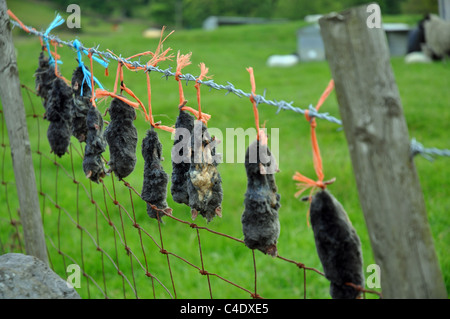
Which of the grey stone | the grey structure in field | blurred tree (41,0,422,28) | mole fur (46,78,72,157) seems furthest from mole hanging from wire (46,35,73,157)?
blurred tree (41,0,422,28)

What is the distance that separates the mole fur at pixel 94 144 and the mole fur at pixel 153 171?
245mm

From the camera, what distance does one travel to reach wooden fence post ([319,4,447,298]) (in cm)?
111

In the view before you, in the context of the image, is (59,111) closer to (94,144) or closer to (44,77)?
(44,77)

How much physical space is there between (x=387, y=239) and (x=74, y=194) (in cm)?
496

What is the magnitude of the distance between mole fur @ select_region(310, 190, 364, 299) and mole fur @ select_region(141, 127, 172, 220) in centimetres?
68

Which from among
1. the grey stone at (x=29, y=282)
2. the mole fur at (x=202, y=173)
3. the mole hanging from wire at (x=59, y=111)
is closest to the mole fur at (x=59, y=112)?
the mole hanging from wire at (x=59, y=111)

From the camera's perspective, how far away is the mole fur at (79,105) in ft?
6.86

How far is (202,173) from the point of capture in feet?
5.18

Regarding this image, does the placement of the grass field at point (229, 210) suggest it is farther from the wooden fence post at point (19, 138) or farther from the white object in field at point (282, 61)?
the white object in field at point (282, 61)

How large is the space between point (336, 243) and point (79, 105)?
129cm

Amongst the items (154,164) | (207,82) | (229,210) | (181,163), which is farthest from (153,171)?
(229,210)
